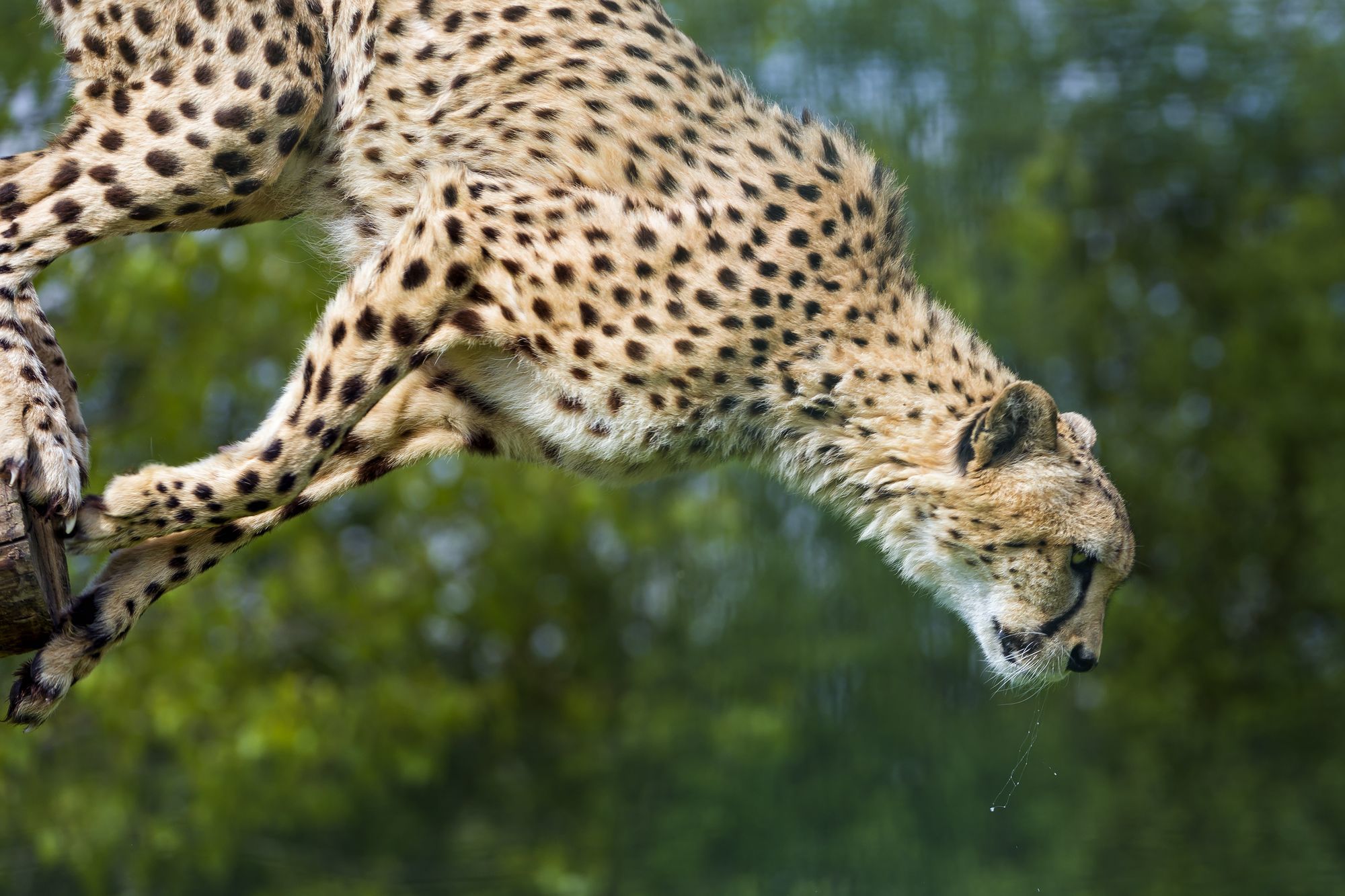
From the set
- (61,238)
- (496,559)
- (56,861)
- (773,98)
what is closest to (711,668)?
(496,559)

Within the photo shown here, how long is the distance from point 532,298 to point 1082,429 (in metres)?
1.07

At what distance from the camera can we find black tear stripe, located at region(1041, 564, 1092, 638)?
2.43 metres

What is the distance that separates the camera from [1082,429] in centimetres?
260

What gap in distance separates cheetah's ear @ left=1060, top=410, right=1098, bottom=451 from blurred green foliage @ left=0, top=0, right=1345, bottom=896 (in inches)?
133

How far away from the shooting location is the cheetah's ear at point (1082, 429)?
2.54 m

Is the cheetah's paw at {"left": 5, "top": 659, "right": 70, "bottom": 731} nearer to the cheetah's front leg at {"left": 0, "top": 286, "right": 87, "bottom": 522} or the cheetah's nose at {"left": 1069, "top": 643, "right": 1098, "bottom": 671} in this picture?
the cheetah's front leg at {"left": 0, "top": 286, "right": 87, "bottom": 522}

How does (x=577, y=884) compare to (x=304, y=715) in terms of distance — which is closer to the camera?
(x=304, y=715)

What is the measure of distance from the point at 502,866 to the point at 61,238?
14.9 feet

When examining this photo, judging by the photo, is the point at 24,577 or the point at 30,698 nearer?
the point at 24,577

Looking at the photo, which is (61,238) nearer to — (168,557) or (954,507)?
(168,557)

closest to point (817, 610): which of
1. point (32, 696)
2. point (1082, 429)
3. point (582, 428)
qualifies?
point (1082, 429)

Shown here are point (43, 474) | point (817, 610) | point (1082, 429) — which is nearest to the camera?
point (43, 474)

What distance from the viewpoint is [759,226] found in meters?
2.26

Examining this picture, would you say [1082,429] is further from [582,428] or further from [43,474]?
[43,474]
